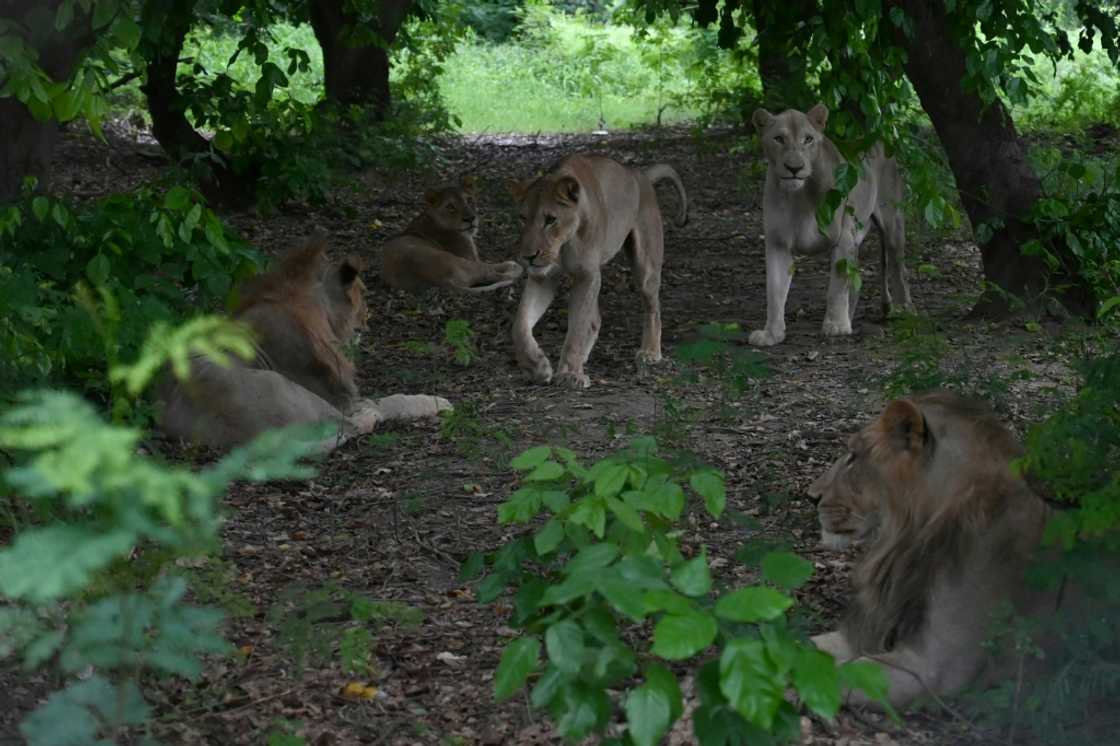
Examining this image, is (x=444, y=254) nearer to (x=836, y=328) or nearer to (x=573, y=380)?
(x=573, y=380)

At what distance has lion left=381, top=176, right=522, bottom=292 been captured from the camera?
10883 millimetres

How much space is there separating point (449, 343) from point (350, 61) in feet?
25.4

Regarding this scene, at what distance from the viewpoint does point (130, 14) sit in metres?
5.67

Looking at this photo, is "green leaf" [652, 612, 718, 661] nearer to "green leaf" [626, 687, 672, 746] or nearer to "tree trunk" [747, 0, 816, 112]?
"green leaf" [626, 687, 672, 746]

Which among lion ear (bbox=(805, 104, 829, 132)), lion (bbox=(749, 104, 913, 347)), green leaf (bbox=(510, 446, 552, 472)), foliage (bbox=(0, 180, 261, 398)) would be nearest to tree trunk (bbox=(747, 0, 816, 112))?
lion ear (bbox=(805, 104, 829, 132))

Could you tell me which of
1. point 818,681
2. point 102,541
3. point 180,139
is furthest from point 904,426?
point 180,139

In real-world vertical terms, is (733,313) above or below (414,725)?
above

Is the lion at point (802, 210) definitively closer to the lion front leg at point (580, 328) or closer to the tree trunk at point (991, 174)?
the tree trunk at point (991, 174)

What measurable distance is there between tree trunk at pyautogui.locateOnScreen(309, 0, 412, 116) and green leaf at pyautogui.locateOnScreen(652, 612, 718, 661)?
468 inches

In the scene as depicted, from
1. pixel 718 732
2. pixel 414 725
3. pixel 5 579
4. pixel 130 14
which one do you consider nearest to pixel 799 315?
pixel 130 14

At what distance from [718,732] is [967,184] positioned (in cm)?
719

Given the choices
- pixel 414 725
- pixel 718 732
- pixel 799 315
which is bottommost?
pixel 414 725

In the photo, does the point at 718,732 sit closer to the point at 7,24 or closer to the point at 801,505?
the point at 801,505

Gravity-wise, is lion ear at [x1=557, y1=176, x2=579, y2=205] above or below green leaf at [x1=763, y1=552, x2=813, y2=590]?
above
